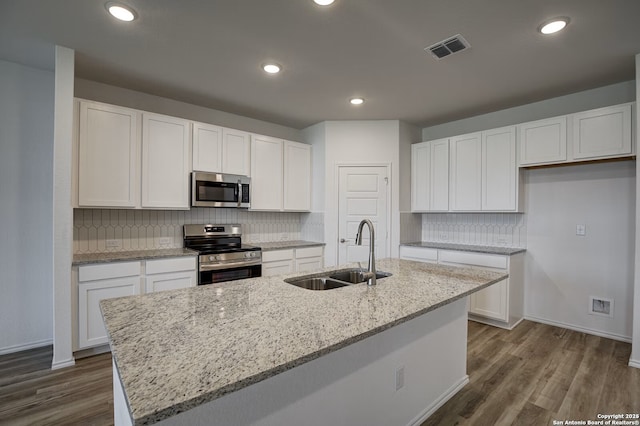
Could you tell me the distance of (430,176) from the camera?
4387mm

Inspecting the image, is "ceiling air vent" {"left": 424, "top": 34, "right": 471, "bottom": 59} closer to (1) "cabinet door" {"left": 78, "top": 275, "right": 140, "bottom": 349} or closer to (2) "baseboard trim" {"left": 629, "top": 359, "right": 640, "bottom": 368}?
(2) "baseboard trim" {"left": 629, "top": 359, "right": 640, "bottom": 368}

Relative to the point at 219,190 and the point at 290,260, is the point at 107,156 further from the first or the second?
the point at 290,260

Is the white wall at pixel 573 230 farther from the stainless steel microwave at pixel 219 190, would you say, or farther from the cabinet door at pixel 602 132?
the stainless steel microwave at pixel 219 190

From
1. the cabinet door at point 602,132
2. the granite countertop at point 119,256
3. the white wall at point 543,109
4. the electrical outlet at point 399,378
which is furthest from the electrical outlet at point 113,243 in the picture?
the cabinet door at point 602,132

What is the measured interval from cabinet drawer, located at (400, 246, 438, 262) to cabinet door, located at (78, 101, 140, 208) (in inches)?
129

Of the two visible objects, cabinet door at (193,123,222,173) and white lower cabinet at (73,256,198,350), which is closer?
white lower cabinet at (73,256,198,350)

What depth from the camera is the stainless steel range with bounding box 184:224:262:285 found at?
3.35m

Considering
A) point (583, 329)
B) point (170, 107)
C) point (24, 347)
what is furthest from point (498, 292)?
point (24, 347)

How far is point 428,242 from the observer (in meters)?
4.61

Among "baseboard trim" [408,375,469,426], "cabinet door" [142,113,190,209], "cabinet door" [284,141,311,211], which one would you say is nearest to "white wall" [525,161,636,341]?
"baseboard trim" [408,375,469,426]

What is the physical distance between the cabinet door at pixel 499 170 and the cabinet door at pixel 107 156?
3900 mm

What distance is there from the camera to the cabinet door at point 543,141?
3.27 meters

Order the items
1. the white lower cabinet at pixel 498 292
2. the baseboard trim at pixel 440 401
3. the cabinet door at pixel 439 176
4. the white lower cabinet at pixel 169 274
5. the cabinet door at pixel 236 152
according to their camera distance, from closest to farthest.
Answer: the baseboard trim at pixel 440 401 < the white lower cabinet at pixel 169 274 < the white lower cabinet at pixel 498 292 < the cabinet door at pixel 236 152 < the cabinet door at pixel 439 176

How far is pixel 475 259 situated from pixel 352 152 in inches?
82.0
